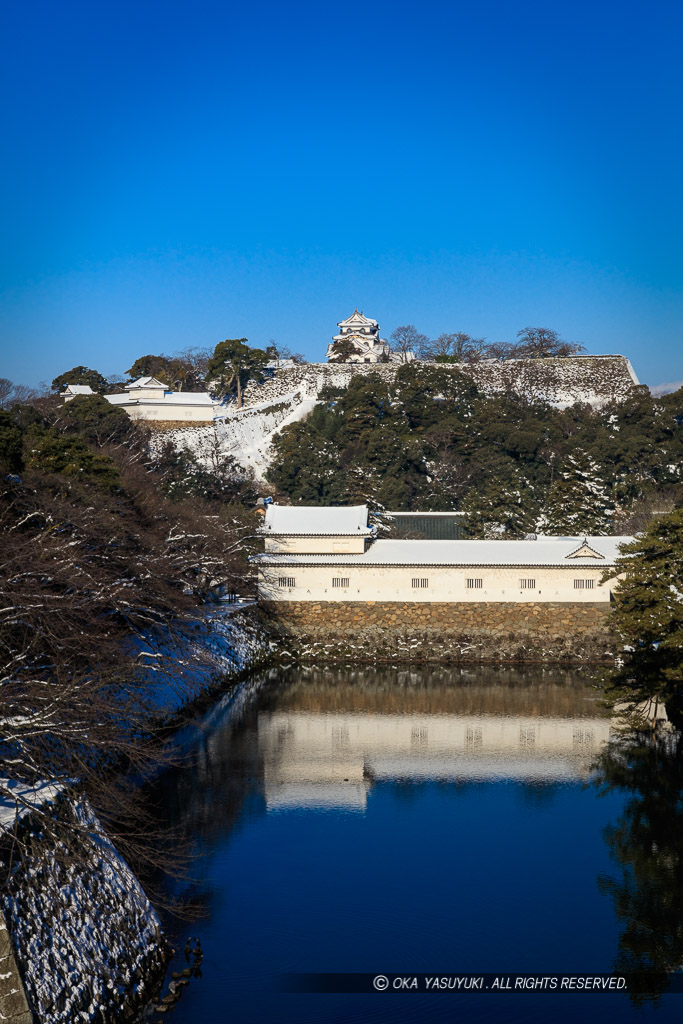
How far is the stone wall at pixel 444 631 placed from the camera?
71.1ft

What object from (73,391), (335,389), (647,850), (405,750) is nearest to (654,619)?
(405,750)

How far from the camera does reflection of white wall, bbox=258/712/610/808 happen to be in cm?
1404

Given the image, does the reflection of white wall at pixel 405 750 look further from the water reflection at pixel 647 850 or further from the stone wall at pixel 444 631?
the stone wall at pixel 444 631

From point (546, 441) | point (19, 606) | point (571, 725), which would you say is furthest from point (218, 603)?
point (546, 441)

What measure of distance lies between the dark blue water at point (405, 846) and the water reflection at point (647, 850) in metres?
0.03

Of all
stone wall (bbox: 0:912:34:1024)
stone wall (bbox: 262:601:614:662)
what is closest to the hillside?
stone wall (bbox: 262:601:614:662)

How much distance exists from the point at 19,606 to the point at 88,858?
9.81 ft

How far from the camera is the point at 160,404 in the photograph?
48.0 m

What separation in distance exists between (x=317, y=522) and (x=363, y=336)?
171ft

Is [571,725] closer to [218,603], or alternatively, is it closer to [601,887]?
[601,887]

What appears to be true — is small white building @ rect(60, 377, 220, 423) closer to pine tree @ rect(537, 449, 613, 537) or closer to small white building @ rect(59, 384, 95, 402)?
small white building @ rect(59, 384, 95, 402)

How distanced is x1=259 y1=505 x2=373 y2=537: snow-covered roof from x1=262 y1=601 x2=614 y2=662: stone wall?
1798 millimetres

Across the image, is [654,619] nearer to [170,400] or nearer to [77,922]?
[77,922]

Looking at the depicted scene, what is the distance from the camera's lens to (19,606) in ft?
33.8
